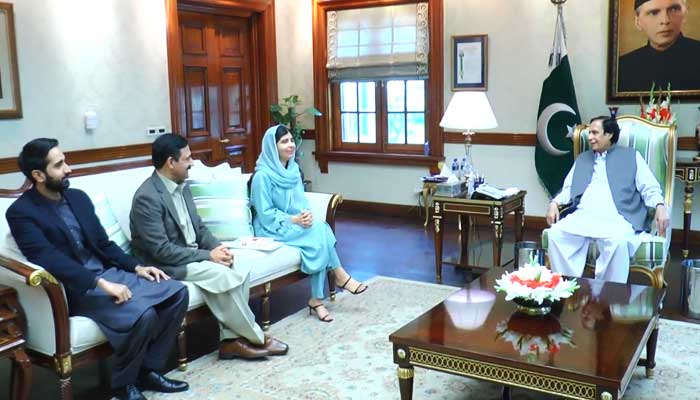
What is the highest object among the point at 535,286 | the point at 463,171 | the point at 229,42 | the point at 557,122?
the point at 229,42

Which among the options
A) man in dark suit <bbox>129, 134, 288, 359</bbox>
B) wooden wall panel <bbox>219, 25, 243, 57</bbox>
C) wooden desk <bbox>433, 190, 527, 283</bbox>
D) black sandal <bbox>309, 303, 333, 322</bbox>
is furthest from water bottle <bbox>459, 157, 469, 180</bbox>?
wooden wall panel <bbox>219, 25, 243, 57</bbox>

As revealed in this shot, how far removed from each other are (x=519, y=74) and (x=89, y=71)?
11.9ft

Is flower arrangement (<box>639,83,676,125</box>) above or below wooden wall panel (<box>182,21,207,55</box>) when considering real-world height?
below

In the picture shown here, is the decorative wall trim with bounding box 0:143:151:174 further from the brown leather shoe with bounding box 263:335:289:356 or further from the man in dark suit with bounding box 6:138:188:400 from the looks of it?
the brown leather shoe with bounding box 263:335:289:356

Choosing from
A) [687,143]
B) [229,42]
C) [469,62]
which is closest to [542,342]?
[687,143]

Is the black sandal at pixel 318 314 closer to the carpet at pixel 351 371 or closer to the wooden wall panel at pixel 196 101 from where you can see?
the carpet at pixel 351 371

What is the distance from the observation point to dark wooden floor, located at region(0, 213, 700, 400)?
127 inches

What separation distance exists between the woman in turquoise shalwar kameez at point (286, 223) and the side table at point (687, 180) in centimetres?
263

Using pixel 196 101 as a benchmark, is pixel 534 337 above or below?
below

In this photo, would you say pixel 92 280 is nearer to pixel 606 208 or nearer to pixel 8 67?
pixel 8 67

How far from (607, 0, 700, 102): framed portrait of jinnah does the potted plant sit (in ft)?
9.83

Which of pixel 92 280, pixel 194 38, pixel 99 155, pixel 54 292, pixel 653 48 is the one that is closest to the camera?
pixel 54 292

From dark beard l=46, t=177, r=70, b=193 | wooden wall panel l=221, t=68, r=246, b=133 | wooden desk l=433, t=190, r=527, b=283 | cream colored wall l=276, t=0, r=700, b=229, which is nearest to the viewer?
dark beard l=46, t=177, r=70, b=193

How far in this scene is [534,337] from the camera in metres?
2.52
